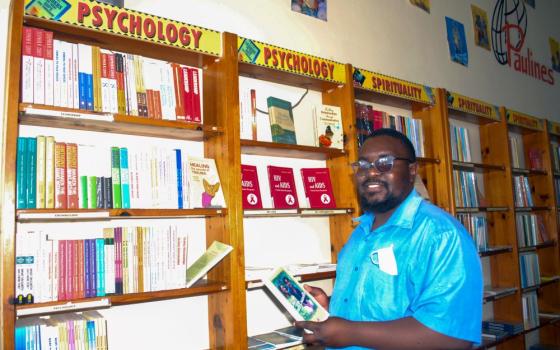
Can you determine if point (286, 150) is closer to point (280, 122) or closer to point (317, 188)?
point (280, 122)

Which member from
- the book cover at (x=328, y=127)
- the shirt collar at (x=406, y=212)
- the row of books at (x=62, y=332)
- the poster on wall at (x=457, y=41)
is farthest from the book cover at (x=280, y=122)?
the poster on wall at (x=457, y=41)

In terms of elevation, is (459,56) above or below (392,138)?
above

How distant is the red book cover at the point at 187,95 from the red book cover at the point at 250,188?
1.44 ft

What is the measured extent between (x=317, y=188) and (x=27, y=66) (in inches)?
65.3

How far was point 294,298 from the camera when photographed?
5.95 ft

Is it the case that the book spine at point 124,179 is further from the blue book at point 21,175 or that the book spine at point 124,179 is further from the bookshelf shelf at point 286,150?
the bookshelf shelf at point 286,150

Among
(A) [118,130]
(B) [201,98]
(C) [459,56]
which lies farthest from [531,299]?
(A) [118,130]

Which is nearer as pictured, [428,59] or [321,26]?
[321,26]

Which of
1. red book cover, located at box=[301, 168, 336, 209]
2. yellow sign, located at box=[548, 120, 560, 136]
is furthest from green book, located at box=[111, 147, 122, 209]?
yellow sign, located at box=[548, 120, 560, 136]

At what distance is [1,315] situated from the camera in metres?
1.56

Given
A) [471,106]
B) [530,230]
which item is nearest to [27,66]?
[471,106]

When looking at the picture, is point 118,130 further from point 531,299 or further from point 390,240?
point 531,299

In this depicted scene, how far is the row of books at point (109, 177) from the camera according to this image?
5.65 feet

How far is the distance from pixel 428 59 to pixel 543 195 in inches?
79.4
